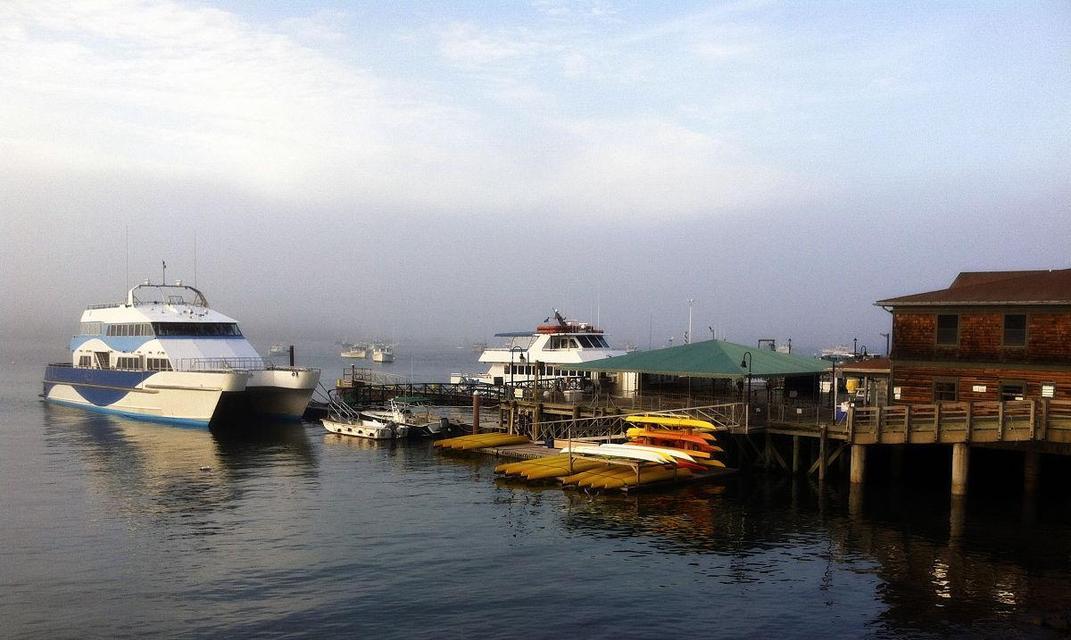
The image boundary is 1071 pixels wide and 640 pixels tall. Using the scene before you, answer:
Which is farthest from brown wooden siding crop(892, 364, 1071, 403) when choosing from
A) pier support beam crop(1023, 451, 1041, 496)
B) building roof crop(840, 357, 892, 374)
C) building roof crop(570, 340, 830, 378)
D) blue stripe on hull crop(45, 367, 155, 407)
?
blue stripe on hull crop(45, 367, 155, 407)

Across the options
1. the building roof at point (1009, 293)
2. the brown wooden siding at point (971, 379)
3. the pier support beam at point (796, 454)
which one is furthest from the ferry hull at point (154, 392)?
the building roof at point (1009, 293)

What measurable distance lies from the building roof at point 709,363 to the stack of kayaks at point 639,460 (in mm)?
3257

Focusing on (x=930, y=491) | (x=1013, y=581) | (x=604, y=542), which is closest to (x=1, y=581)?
(x=604, y=542)

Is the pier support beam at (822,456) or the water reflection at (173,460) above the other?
the pier support beam at (822,456)

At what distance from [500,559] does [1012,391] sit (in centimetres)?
1982

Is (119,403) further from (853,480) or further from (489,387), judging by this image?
(853,480)

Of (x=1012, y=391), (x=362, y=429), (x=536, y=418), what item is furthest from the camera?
(x=362, y=429)

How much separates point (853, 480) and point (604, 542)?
12095 millimetres

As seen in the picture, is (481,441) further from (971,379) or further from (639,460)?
(971,379)

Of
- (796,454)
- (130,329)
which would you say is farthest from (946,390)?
(130,329)

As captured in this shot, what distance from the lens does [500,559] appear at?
2444cm

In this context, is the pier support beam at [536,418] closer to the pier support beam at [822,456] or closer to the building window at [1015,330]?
the pier support beam at [822,456]

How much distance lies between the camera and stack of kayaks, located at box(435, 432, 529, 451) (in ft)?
140

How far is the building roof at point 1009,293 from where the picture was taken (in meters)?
30.8
